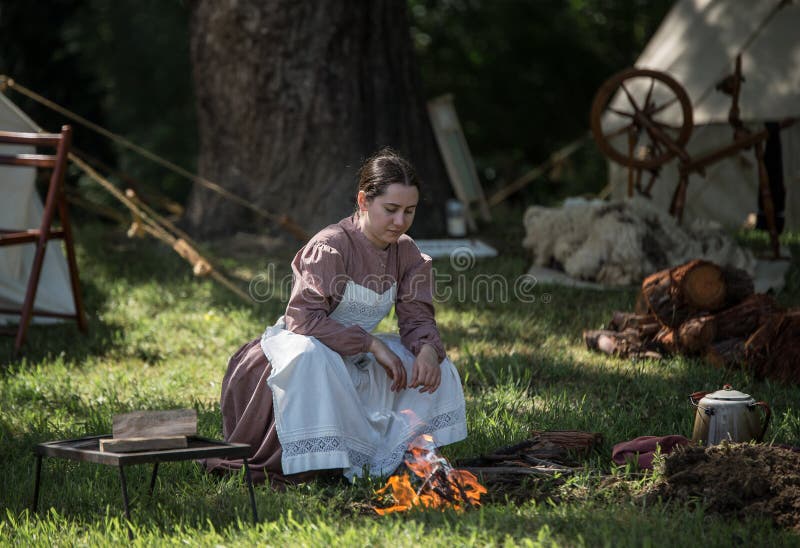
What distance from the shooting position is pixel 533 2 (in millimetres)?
15055

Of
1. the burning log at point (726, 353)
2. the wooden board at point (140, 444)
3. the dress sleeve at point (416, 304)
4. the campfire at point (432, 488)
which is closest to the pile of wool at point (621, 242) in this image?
the burning log at point (726, 353)

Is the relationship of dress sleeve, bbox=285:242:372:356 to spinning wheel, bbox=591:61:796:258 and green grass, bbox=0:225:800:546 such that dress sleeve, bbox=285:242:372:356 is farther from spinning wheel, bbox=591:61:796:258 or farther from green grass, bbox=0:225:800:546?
spinning wheel, bbox=591:61:796:258

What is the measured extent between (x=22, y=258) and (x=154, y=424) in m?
3.40

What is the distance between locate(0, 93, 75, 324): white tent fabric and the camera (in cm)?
569

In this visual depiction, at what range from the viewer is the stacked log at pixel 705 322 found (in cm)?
432

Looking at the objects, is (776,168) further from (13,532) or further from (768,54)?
(13,532)

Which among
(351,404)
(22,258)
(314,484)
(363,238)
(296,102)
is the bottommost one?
(314,484)

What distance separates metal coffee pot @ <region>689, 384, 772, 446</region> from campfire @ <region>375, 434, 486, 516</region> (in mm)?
789

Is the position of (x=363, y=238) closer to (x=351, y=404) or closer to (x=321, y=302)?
(x=321, y=302)

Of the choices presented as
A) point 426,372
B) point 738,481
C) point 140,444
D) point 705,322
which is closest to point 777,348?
point 705,322

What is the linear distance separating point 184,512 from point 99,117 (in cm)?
805

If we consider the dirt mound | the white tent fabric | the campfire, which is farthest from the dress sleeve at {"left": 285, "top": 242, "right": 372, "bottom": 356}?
the white tent fabric

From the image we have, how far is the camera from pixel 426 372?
10.6ft

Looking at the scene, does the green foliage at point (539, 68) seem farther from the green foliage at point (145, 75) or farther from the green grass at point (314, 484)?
the green grass at point (314, 484)
